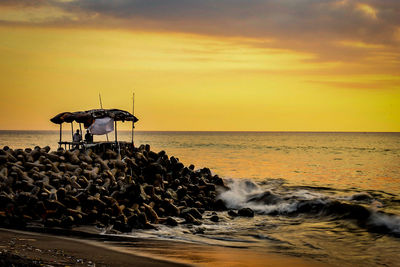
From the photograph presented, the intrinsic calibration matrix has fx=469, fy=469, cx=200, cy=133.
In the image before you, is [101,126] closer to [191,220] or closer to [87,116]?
[87,116]

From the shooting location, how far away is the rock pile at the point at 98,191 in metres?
18.2

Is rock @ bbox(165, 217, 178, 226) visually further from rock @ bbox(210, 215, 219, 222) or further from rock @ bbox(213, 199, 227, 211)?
rock @ bbox(213, 199, 227, 211)

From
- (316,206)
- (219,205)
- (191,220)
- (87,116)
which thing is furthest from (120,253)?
(87,116)

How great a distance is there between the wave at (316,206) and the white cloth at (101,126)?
9.16 meters

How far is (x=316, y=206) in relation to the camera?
84.1 ft

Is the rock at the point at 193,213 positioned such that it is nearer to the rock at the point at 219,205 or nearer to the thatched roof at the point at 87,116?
the rock at the point at 219,205

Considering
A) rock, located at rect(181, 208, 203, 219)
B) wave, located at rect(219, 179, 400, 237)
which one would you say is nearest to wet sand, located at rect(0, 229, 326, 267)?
rock, located at rect(181, 208, 203, 219)

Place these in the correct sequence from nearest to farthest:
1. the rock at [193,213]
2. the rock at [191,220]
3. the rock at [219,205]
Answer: the rock at [191,220] → the rock at [193,213] → the rock at [219,205]

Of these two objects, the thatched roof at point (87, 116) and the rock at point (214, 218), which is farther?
the thatched roof at point (87, 116)

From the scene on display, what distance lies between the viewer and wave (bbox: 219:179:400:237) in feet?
72.5

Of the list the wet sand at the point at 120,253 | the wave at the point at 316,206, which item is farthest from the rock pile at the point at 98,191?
the wet sand at the point at 120,253

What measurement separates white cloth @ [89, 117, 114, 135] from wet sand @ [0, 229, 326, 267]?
15910mm

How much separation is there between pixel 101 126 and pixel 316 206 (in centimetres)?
1525

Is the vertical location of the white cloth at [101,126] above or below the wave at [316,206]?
above
